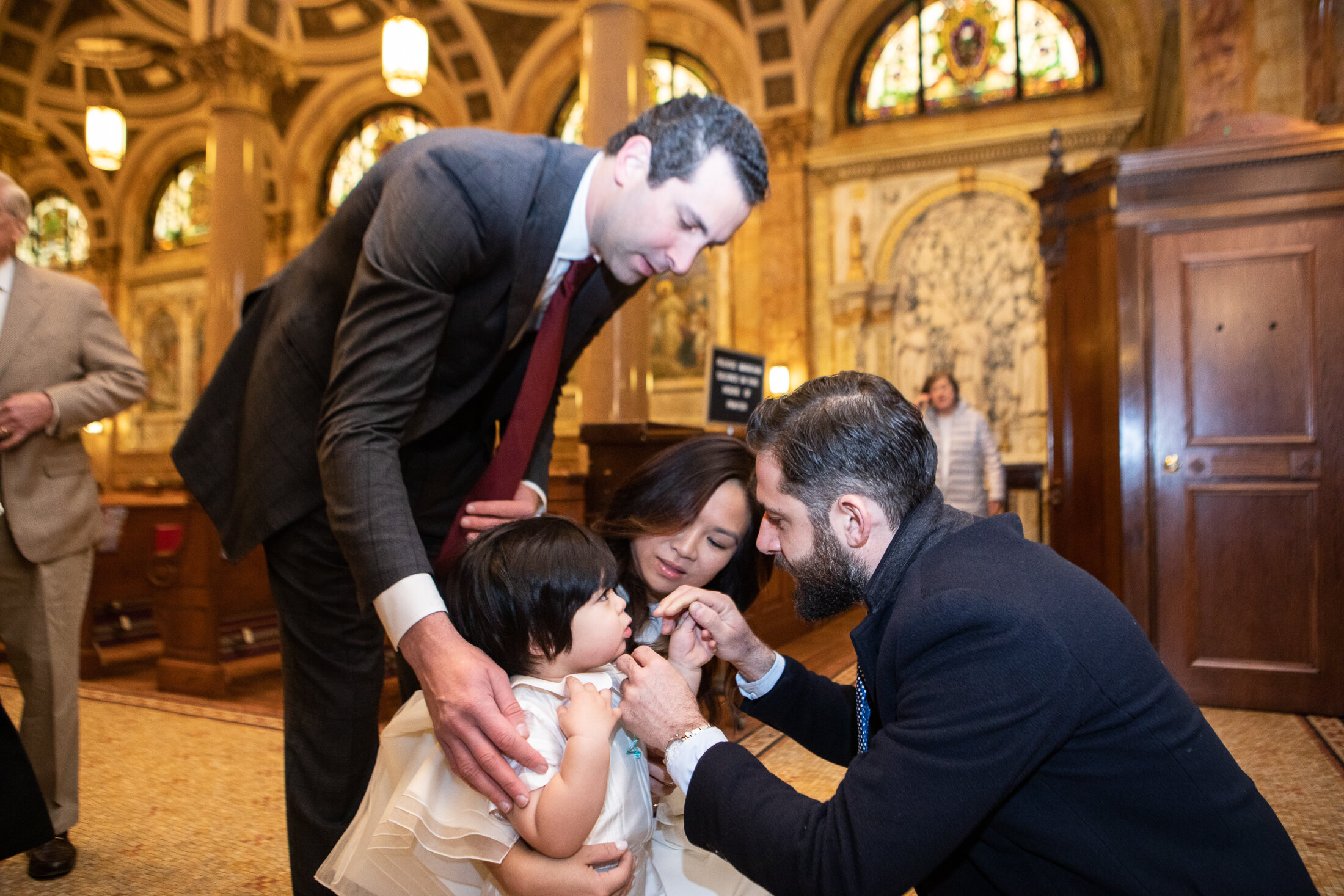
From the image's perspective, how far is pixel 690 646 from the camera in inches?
71.1

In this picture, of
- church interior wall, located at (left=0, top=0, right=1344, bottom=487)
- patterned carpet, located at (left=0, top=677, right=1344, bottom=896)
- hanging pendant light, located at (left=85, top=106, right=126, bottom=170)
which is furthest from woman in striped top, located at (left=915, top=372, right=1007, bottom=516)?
hanging pendant light, located at (left=85, top=106, right=126, bottom=170)

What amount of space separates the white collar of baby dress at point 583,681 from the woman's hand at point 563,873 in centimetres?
26

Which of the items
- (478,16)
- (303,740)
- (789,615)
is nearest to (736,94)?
(478,16)

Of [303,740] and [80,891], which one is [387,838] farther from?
[80,891]

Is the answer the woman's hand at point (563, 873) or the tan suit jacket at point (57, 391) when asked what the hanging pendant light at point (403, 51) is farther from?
the woman's hand at point (563, 873)

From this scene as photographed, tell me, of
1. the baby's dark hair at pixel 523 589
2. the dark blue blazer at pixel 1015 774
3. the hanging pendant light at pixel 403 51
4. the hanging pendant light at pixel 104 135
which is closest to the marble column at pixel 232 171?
the hanging pendant light at pixel 104 135

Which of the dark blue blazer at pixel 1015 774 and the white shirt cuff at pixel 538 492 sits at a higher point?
the white shirt cuff at pixel 538 492

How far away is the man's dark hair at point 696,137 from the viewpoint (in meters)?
1.54

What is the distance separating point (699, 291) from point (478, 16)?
5.69 meters

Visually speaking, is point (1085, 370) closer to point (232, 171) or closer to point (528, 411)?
point (528, 411)

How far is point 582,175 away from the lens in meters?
1.65

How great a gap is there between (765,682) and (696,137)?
1099 mm

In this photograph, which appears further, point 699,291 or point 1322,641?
point 699,291

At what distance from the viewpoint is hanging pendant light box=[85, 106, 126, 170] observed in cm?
1015
